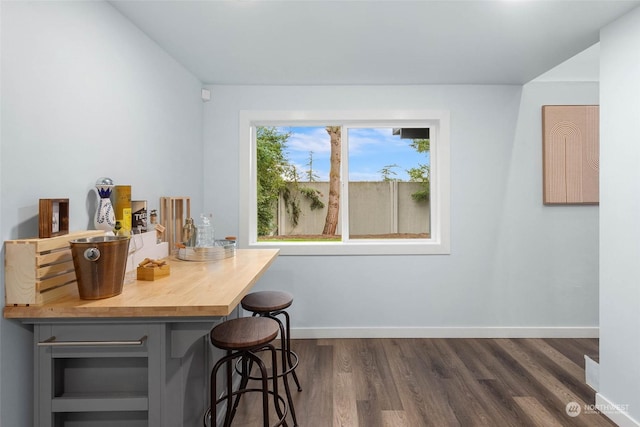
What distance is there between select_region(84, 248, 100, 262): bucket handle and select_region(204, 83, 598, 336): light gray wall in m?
2.03

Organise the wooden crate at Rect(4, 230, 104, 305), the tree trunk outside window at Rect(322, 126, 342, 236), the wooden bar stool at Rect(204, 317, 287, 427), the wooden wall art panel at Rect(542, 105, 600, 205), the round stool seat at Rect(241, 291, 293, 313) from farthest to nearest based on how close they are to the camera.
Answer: the tree trunk outside window at Rect(322, 126, 342, 236), the wooden wall art panel at Rect(542, 105, 600, 205), the round stool seat at Rect(241, 291, 293, 313), the wooden bar stool at Rect(204, 317, 287, 427), the wooden crate at Rect(4, 230, 104, 305)

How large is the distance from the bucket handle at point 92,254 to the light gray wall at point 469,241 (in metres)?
2.03

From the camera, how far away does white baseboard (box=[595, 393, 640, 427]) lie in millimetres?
2057

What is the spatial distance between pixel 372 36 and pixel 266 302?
187cm

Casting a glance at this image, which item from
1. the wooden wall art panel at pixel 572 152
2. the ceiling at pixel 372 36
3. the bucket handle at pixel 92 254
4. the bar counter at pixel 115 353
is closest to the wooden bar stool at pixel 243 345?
the bar counter at pixel 115 353

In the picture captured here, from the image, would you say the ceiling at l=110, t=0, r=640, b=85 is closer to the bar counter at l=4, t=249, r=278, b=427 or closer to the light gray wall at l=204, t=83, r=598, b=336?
the light gray wall at l=204, t=83, r=598, b=336

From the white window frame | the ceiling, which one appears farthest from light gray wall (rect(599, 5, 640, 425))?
the white window frame

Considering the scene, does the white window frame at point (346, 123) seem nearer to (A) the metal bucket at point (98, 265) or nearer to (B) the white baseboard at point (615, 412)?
(B) the white baseboard at point (615, 412)

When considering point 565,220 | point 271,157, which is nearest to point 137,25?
point 271,157

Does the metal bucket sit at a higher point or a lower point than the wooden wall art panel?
lower

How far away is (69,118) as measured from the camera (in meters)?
1.69

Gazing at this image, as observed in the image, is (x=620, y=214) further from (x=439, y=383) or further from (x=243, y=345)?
(x=243, y=345)

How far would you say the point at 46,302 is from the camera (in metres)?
1.37

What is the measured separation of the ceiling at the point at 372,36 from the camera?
6.73 ft
